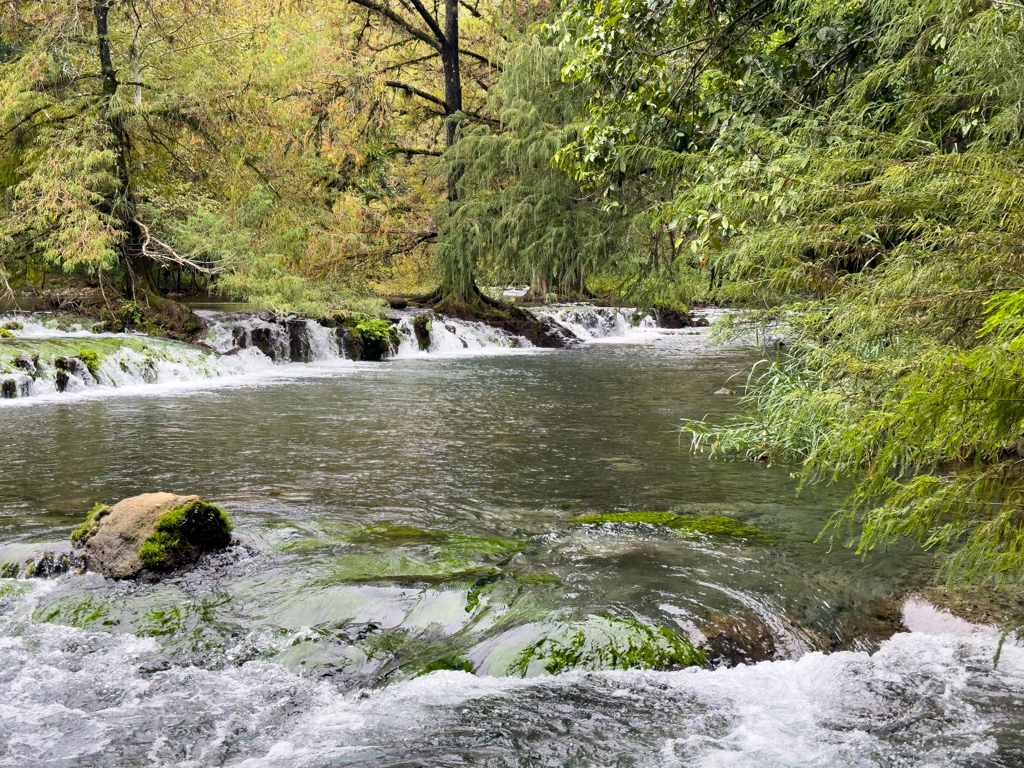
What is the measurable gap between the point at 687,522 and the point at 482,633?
2285 millimetres

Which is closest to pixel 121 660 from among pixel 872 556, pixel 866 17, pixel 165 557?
pixel 165 557

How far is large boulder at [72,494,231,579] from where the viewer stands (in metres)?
5.07

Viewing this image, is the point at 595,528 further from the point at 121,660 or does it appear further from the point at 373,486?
the point at 121,660

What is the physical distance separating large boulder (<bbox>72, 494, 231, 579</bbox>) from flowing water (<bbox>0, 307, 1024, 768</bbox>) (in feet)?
0.46

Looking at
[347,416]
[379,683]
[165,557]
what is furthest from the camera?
[347,416]

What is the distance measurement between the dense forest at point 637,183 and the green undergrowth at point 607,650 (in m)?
1.06

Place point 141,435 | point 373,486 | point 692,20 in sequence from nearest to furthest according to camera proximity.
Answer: point 692,20 < point 373,486 < point 141,435

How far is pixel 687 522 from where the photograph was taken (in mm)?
5984

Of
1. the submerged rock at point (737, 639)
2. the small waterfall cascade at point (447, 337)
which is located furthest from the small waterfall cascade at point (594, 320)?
the submerged rock at point (737, 639)

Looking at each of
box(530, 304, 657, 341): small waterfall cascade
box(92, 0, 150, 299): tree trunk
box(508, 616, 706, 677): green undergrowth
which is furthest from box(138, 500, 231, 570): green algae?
box(530, 304, 657, 341): small waterfall cascade

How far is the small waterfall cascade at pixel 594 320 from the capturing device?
25223 mm

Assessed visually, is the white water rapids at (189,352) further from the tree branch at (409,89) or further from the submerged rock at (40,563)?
the submerged rock at (40,563)

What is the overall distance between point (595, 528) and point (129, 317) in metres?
14.5

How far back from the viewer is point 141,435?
31.7 ft
